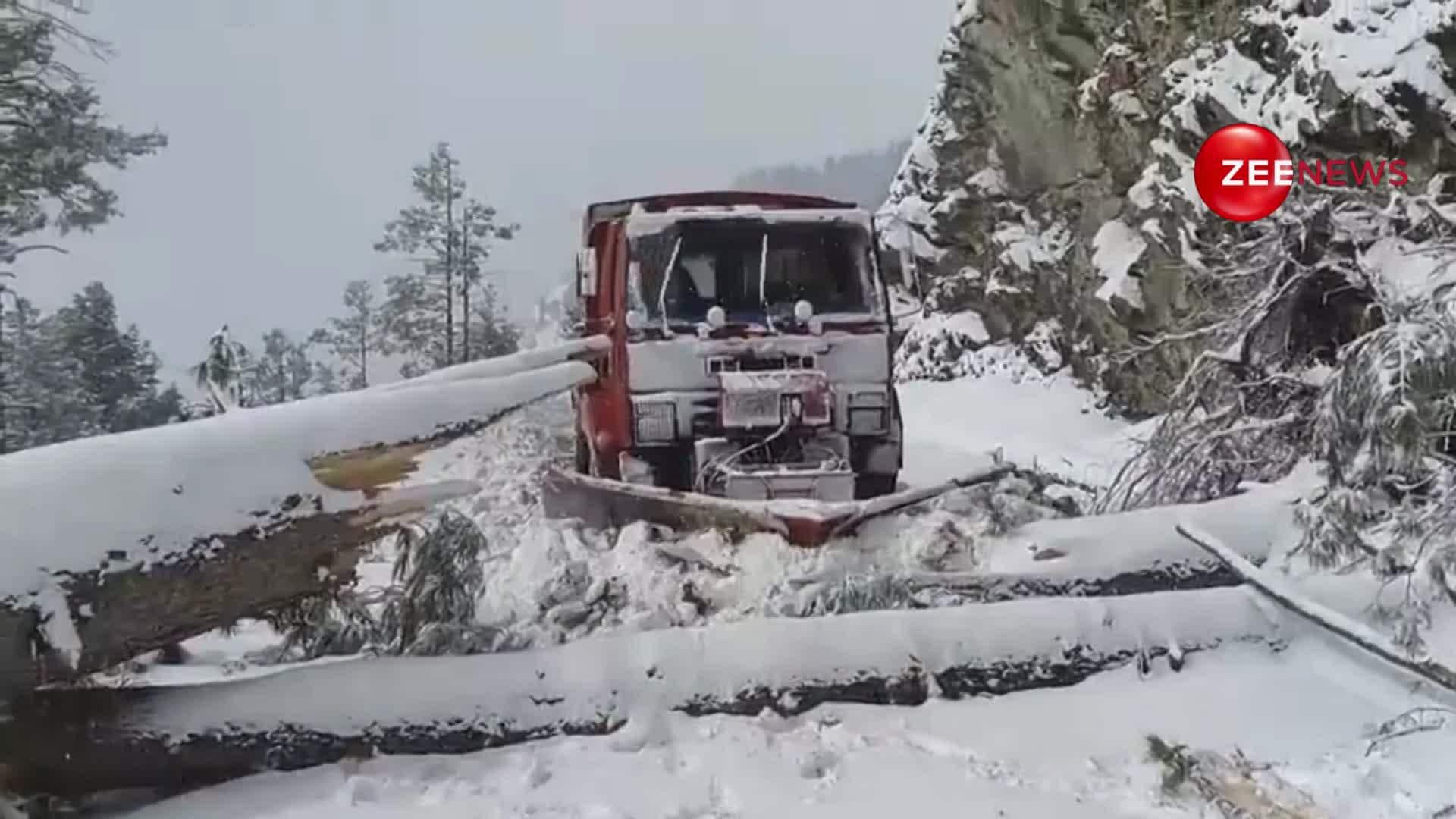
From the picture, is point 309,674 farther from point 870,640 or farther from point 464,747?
point 870,640

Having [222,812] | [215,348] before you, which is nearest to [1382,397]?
[222,812]

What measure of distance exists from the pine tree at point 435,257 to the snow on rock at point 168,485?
33.2 m

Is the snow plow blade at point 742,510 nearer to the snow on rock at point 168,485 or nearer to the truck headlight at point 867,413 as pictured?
the truck headlight at point 867,413

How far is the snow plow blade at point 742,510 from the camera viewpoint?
5469 mm

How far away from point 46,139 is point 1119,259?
15.0 m

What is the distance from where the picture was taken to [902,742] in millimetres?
3572

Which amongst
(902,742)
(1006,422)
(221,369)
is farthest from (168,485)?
(1006,422)

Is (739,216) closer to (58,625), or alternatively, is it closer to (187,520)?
(187,520)

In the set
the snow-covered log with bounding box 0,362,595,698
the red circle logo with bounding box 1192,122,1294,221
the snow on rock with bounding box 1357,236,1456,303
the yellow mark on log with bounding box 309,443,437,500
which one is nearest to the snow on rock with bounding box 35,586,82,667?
the snow-covered log with bounding box 0,362,595,698

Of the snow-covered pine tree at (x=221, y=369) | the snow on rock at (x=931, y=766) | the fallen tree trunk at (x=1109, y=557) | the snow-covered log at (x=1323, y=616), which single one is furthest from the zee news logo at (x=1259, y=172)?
the snow-covered pine tree at (x=221, y=369)

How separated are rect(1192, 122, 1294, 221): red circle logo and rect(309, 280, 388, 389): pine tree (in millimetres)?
31759

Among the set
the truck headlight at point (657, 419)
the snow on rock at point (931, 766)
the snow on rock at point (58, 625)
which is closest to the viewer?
the snow on rock at point (58, 625)

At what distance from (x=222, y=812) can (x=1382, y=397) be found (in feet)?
13.8

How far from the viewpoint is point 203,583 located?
329 cm
